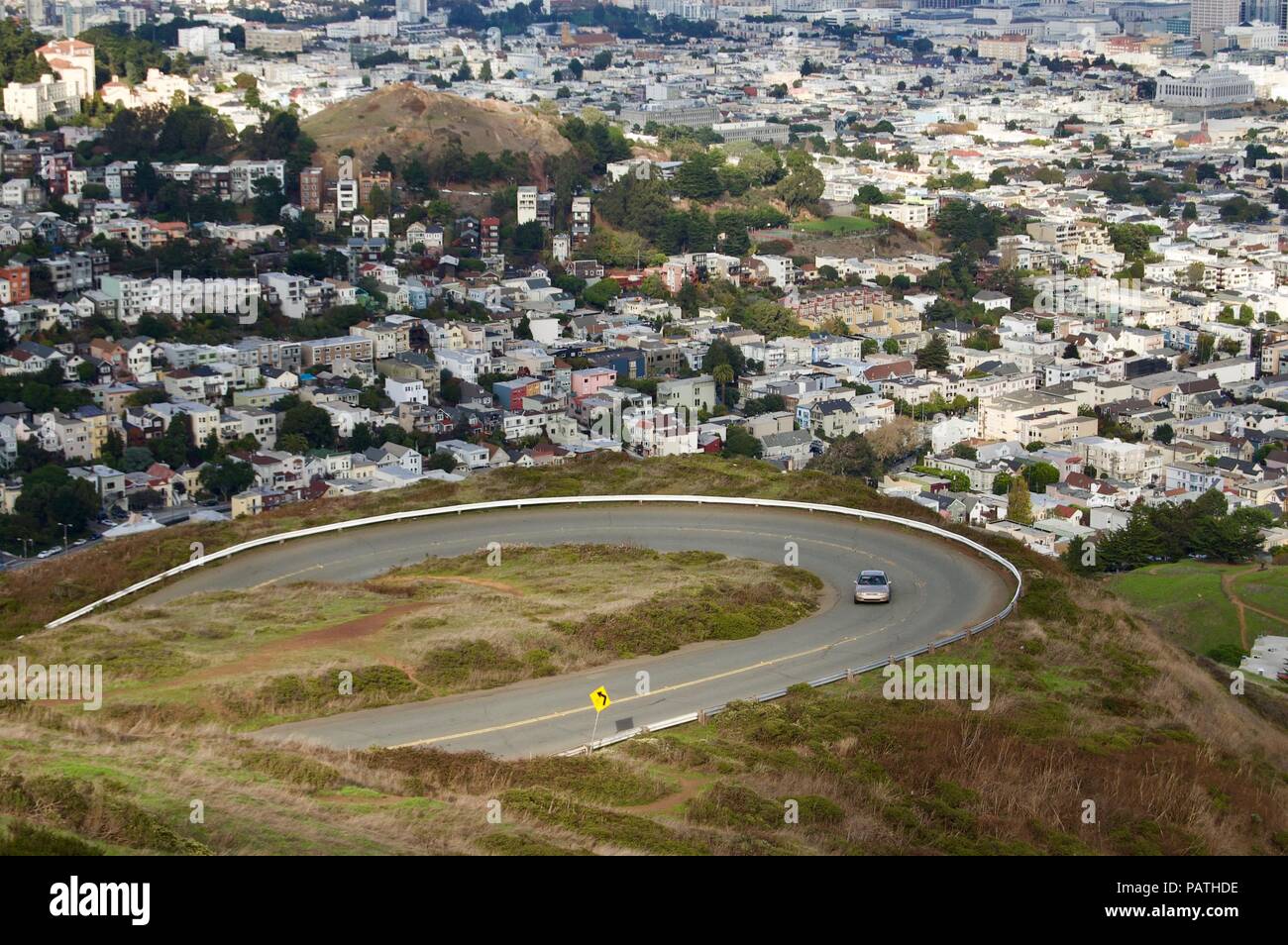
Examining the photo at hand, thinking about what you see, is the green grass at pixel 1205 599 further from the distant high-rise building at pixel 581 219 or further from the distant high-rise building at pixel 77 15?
the distant high-rise building at pixel 77 15

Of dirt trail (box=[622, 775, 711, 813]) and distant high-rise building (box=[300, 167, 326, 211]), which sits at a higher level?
dirt trail (box=[622, 775, 711, 813])

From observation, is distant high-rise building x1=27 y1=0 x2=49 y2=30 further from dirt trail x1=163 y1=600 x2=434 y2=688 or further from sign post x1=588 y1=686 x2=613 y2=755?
sign post x1=588 y1=686 x2=613 y2=755

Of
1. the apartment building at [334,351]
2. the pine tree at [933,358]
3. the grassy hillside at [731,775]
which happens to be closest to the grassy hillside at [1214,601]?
the grassy hillside at [731,775]

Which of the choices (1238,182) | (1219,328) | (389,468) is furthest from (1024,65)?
(389,468)

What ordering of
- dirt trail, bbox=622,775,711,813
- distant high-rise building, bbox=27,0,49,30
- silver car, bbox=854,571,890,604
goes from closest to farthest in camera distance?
1. dirt trail, bbox=622,775,711,813
2. silver car, bbox=854,571,890,604
3. distant high-rise building, bbox=27,0,49,30

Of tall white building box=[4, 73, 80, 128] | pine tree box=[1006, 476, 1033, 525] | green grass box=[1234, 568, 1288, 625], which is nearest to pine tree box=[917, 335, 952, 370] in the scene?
pine tree box=[1006, 476, 1033, 525]
